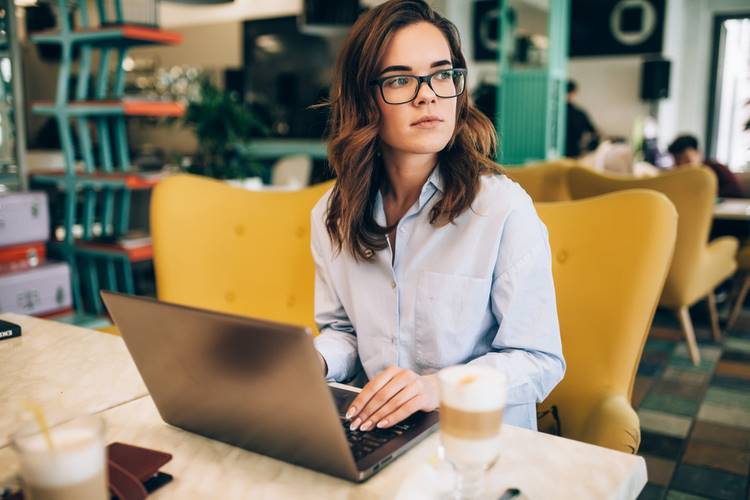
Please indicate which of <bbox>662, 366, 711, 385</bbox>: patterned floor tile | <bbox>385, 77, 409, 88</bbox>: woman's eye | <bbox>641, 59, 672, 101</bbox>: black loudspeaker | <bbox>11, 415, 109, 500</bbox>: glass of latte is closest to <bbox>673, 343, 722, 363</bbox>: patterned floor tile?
<bbox>662, 366, 711, 385</bbox>: patterned floor tile

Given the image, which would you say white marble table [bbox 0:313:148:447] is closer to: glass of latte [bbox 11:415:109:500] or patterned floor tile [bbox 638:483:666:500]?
glass of latte [bbox 11:415:109:500]

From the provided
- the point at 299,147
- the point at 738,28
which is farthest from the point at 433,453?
the point at 738,28

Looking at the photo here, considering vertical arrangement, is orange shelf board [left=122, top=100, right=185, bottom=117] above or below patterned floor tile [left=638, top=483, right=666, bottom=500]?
above

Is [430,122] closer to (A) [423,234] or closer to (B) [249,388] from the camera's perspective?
(A) [423,234]

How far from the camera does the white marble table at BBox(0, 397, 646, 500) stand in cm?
76

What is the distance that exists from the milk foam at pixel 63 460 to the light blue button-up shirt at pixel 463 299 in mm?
706

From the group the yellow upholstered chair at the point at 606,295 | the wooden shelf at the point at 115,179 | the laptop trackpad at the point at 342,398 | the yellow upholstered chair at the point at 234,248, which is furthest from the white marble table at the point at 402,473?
the wooden shelf at the point at 115,179

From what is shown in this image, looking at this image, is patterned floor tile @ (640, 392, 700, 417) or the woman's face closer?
the woman's face

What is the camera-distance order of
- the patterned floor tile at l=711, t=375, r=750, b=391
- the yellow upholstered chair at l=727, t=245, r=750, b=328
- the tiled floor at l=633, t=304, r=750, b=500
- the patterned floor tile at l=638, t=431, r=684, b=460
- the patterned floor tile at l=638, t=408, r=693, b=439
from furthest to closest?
the yellow upholstered chair at l=727, t=245, r=750, b=328, the patterned floor tile at l=711, t=375, r=750, b=391, the patterned floor tile at l=638, t=408, r=693, b=439, the patterned floor tile at l=638, t=431, r=684, b=460, the tiled floor at l=633, t=304, r=750, b=500

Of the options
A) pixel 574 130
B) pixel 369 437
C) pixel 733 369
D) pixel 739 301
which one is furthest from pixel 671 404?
pixel 574 130

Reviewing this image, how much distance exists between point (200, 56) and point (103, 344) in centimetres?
912

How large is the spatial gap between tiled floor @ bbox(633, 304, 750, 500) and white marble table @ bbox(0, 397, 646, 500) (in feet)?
5.07

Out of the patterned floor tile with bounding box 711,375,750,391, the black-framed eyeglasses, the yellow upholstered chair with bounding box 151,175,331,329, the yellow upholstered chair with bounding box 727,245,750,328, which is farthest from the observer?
the yellow upholstered chair with bounding box 727,245,750,328

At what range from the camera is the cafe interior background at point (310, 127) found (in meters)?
3.12
